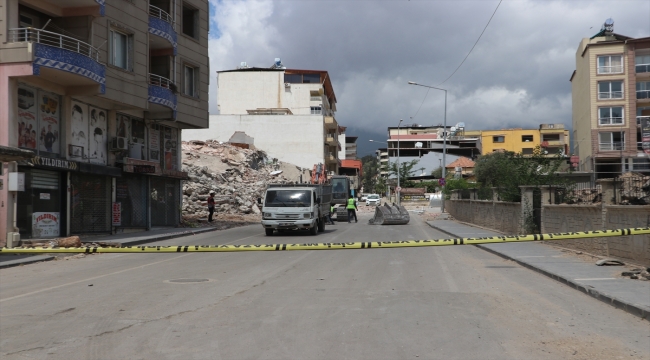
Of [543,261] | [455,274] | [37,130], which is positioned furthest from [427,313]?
[37,130]

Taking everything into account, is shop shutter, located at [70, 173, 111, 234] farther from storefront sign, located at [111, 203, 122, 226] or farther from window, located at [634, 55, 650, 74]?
window, located at [634, 55, 650, 74]

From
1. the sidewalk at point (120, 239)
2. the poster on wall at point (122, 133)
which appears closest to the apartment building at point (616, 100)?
the sidewalk at point (120, 239)

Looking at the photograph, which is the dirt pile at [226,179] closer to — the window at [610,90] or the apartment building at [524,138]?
the window at [610,90]

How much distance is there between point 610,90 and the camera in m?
54.6

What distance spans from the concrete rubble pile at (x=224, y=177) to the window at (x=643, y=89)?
114ft

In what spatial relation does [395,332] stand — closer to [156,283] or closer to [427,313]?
[427,313]

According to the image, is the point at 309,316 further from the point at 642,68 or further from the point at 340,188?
the point at 642,68

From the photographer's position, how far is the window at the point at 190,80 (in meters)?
32.0

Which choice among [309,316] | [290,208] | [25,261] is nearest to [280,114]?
[290,208]

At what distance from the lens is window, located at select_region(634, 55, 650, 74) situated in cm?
5356

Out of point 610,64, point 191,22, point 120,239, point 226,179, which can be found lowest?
point 120,239

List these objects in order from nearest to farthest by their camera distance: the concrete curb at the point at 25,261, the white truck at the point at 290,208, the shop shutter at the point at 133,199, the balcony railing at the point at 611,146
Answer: the concrete curb at the point at 25,261, the white truck at the point at 290,208, the shop shutter at the point at 133,199, the balcony railing at the point at 611,146

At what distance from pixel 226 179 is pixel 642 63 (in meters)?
39.4

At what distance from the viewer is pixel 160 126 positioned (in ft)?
103
